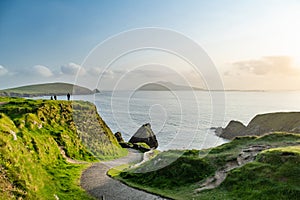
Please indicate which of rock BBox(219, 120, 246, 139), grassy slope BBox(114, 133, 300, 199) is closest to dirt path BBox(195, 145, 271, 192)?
grassy slope BBox(114, 133, 300, 199)

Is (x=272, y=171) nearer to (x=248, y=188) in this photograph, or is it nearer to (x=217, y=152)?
(x=248, y=188)

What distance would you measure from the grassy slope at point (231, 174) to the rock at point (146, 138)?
41.3 m

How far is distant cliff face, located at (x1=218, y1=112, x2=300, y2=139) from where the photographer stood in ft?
331

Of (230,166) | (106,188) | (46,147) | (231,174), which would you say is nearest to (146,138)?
(46,147)

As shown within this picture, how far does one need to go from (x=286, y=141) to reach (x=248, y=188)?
1276cm

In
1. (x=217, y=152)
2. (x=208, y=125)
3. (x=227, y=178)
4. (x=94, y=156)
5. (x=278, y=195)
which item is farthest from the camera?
(x=208, y=125)

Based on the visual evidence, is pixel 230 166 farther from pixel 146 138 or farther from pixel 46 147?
pixel 146 138

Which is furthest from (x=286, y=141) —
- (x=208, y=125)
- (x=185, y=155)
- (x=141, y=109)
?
(x=208, y=125)

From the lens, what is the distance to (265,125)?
10919cm

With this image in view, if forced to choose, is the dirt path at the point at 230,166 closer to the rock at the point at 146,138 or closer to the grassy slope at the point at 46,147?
the grassy slope at the point at 46,147

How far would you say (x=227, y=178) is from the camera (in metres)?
23.6

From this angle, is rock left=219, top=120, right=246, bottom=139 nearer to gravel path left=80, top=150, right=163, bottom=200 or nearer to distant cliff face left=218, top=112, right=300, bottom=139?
distant cliff face left=218, top=112, right=300, bottom=139

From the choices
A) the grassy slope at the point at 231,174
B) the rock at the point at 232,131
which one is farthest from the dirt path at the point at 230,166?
the rock at the point at 232,131

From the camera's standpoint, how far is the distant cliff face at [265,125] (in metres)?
101
